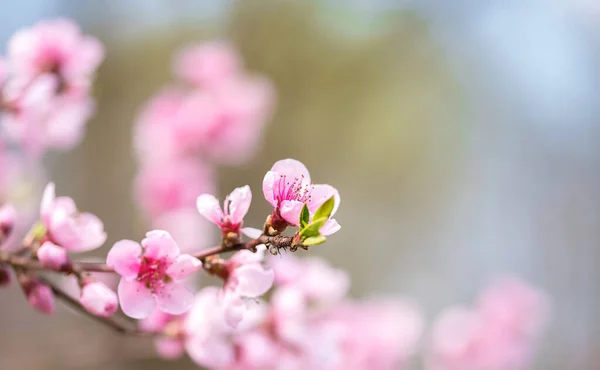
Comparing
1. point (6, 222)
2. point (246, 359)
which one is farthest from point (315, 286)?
point (6, 222)

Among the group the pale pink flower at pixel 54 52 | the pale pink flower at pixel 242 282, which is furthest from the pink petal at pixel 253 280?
the pale pink flower at pixel 54 52

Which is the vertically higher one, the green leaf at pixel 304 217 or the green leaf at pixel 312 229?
the green leaf at pixel 304 217

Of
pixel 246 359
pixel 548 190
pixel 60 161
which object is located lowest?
pixel 246 359

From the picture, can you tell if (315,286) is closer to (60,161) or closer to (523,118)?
(60,161)

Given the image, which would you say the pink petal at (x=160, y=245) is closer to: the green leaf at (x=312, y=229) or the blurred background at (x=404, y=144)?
the green leaf at (x=312, y=229)

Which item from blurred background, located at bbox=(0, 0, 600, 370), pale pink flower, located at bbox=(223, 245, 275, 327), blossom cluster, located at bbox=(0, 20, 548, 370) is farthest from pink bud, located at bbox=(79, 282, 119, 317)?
blurred background, located at bbox=(0, 0, 600, 370)

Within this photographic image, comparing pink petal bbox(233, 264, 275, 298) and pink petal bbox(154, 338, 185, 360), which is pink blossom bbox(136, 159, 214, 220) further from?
pink petal bbox(233, 264, 275, 298)

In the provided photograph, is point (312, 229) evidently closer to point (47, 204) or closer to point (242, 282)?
point (242, 282)
